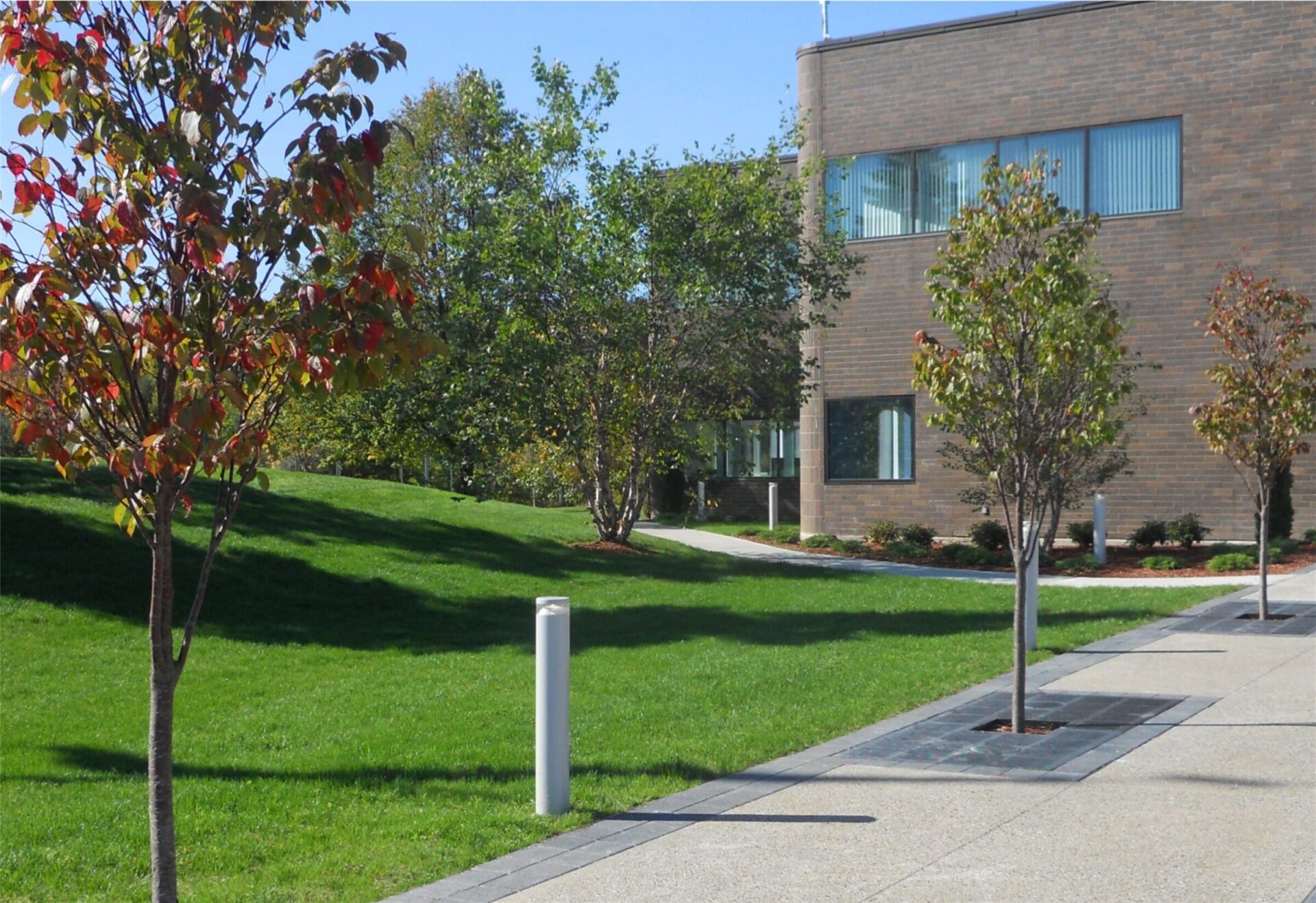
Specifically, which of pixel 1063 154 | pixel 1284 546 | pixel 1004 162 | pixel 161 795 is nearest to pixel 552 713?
pixel 161 795

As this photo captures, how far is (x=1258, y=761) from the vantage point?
8.02 m

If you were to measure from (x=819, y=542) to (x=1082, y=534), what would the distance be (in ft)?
15.6

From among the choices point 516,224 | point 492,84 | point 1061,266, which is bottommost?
point 1061,266

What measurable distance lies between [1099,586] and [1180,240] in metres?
8.81

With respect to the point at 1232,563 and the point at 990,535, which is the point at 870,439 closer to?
the point at 990,535

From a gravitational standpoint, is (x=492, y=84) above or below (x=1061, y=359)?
above

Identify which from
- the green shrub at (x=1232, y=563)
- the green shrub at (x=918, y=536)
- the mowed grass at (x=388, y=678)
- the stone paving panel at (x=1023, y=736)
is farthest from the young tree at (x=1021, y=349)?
the green shrub at (x=918, y=536)

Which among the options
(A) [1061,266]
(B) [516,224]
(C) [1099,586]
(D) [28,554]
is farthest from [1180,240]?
(D) [28,554]

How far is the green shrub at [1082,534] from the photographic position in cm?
2373

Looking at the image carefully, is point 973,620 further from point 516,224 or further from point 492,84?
point 492,84

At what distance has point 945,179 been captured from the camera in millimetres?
26266

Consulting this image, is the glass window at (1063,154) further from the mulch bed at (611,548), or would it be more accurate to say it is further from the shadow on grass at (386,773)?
the shadow on grass at (386,773)

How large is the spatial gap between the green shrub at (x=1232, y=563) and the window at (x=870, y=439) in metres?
7.19

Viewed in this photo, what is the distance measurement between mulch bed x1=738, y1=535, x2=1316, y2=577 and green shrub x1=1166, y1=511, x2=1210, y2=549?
155 millimetres
